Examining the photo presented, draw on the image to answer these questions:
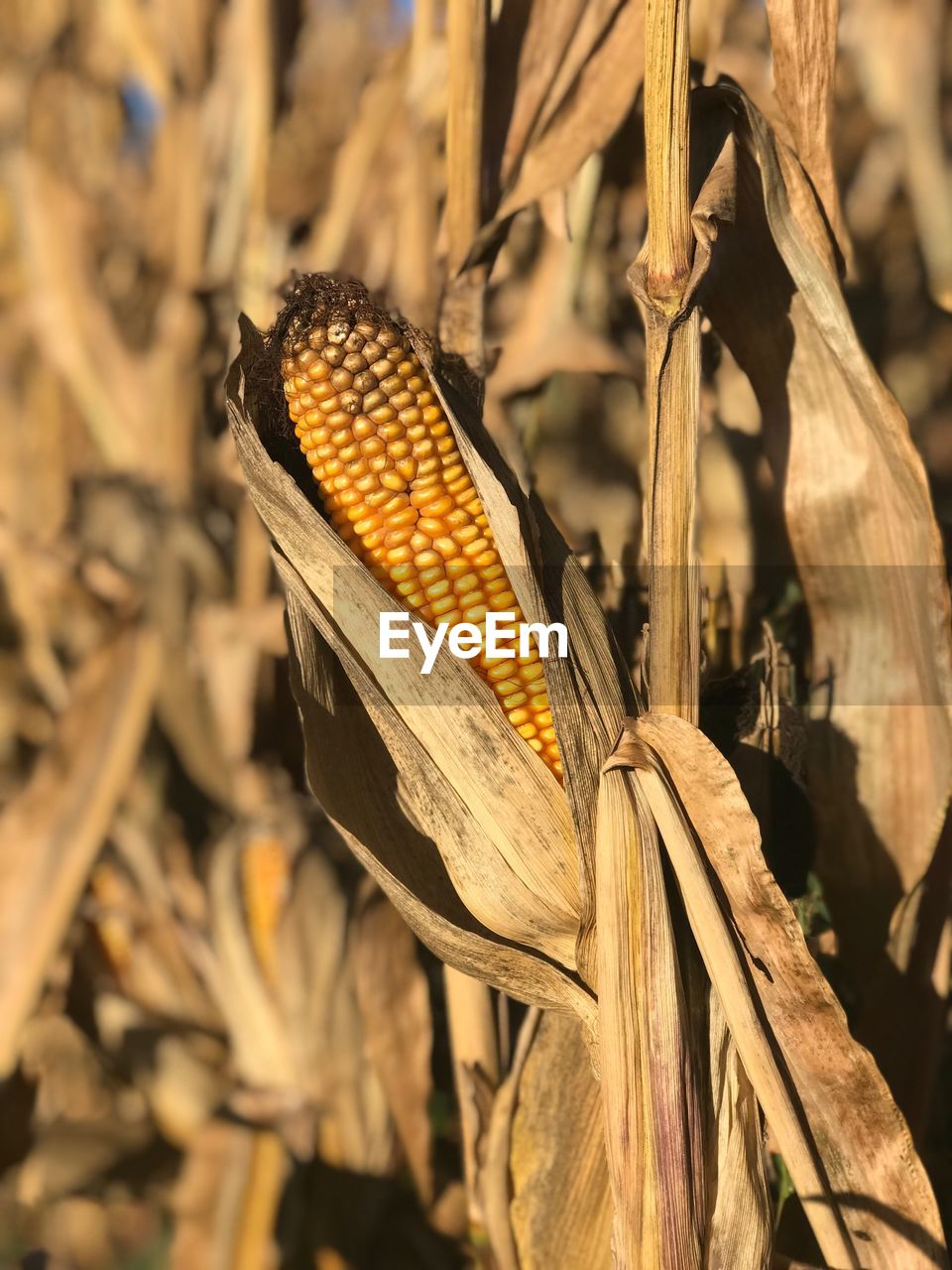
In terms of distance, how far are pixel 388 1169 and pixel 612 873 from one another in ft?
3.27

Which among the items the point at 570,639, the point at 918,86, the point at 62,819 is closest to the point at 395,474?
the point at 570,639

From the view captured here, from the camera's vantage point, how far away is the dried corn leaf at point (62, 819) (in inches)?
58.9

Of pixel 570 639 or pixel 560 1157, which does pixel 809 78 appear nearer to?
pixel 570 639

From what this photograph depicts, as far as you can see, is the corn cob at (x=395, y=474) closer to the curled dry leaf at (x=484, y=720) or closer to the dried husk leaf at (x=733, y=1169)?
the curled dry leaf at (x=484, y=720)

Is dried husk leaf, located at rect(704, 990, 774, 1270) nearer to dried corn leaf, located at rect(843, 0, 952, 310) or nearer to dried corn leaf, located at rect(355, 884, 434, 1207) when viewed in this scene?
dried corn leaf, located at rect(355, 884, 434, 1207)

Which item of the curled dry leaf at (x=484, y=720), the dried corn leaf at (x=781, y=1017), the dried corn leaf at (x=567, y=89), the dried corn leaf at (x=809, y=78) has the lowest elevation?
the dried corn leaf at (x=781, y=1017)

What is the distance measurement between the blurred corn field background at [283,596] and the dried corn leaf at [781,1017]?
15cm

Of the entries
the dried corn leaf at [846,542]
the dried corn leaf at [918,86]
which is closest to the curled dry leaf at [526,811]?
the dried corn leaf at [846,542]

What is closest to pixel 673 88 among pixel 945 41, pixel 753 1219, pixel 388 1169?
pixel 753 1219

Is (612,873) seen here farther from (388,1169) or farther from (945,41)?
(945,41)

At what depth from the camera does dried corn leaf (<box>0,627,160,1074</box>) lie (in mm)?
1497

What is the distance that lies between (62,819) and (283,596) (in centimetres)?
46

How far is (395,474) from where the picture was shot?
2.49ft

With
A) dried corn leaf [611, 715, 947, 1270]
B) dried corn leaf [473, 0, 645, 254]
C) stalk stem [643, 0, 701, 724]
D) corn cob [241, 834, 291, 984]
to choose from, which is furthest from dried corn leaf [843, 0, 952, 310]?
corn cob [241, 834, 291, 984]
